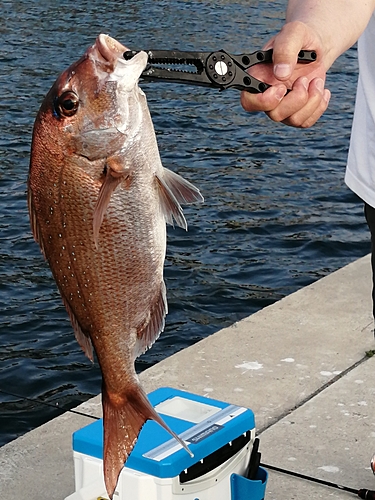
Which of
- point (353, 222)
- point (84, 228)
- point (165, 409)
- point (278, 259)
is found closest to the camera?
point (84, 228)

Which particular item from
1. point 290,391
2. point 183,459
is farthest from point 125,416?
point 290,391

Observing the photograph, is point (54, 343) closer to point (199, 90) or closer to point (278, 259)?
point (278, 259)

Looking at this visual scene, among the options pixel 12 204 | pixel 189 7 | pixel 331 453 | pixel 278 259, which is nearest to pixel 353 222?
pixel 278 259

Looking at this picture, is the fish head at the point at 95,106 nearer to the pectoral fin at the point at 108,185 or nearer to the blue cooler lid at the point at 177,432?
the pectoral fin at the point at 108,185

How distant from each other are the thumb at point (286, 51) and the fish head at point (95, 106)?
1.33 feet

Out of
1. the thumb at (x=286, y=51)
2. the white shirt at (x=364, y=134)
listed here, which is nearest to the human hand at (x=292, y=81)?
the thumb at (x=286, y=51)

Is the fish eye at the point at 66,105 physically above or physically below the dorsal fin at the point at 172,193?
above

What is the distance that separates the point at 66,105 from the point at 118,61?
14cm

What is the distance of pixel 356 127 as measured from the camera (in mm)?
3262

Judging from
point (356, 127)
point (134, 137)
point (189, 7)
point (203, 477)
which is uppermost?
point (134, 137)

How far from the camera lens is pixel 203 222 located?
387 inches

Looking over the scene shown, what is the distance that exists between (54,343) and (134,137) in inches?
207

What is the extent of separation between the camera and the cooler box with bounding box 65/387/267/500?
335 centimetres

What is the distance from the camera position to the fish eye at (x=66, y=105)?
2037 millimetres
